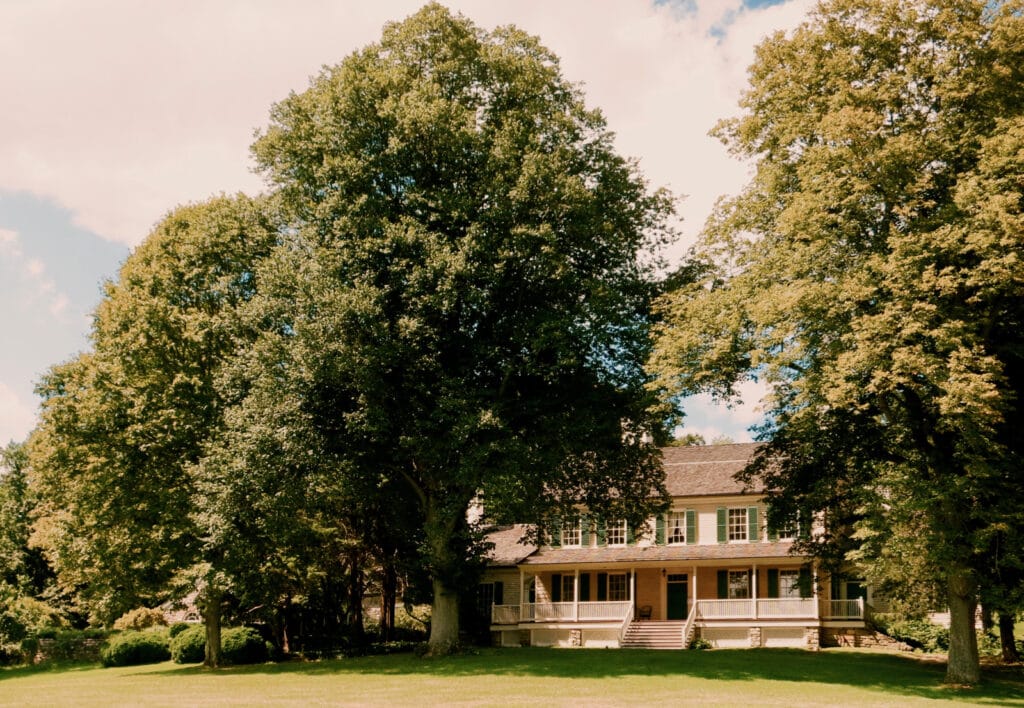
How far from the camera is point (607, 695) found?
19.5m

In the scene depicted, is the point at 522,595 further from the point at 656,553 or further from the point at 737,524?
the point at 737,524

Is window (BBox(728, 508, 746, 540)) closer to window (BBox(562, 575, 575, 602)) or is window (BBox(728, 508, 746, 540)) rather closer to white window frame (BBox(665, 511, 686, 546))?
white window frame (BBox(665, 511, 686, 546))

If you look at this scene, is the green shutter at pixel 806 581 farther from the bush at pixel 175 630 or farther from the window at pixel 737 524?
the bush at pixel 175 630

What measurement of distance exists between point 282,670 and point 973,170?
23.5 meters

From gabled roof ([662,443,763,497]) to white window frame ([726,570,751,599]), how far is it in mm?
3888

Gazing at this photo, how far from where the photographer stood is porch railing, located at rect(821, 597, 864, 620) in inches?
1519

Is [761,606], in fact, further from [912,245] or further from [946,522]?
[912,245]

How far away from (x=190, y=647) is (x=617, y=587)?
1967 cm

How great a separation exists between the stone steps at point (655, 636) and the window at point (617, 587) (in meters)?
4.44

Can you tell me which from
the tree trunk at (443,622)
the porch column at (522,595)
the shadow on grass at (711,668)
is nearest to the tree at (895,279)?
the shadow on grass at (711,668)

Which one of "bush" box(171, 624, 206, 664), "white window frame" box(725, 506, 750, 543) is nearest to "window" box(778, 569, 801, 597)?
"white window frame" box(725, 506, 750, 543)

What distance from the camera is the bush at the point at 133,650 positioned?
123 feet

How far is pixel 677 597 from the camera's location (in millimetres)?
43156

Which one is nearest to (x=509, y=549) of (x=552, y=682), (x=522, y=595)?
(x=522, y=595)
